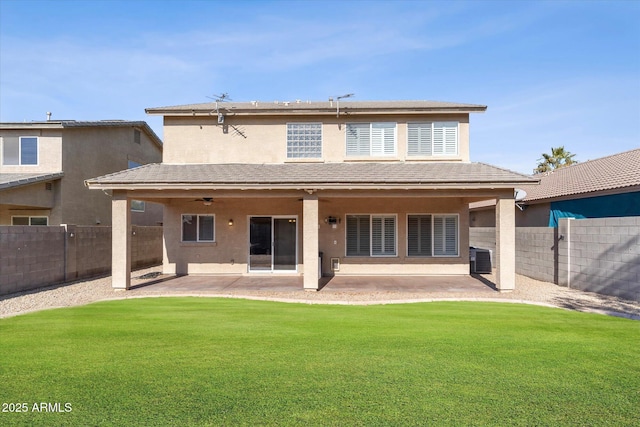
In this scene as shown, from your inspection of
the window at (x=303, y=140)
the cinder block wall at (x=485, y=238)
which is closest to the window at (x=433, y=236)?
the cinder block wall at (x=485, y=238)

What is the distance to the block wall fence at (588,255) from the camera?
10.6 metres

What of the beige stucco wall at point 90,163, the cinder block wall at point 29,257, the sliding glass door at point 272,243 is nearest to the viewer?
the cinder block wall at point 29,257

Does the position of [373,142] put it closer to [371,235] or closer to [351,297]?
[371,235]

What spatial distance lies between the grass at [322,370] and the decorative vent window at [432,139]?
8598mm

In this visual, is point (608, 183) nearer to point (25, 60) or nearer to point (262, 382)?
point (262, 382)

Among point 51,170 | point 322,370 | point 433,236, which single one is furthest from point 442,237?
point 51,170

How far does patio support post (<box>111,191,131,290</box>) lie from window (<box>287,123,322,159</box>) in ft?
21.8

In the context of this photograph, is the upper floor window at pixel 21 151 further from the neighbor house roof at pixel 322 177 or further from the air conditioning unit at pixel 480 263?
the air conditioning unit at pixel 480 263

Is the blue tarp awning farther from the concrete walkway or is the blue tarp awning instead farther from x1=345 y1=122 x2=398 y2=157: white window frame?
x1=345 y1=122 x2=398 y2=157: white window frame

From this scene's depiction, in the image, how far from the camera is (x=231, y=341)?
6.17m

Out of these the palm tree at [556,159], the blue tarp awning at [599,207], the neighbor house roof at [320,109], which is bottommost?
the blue tarp awning at [599,207]

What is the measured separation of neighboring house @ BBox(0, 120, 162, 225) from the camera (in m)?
17.1

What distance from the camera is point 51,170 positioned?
705 inches

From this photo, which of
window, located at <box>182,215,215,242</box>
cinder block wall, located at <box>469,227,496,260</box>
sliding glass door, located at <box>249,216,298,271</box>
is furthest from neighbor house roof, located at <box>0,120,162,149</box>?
cinder block wall, located at <box>469,227,496,260</box>
